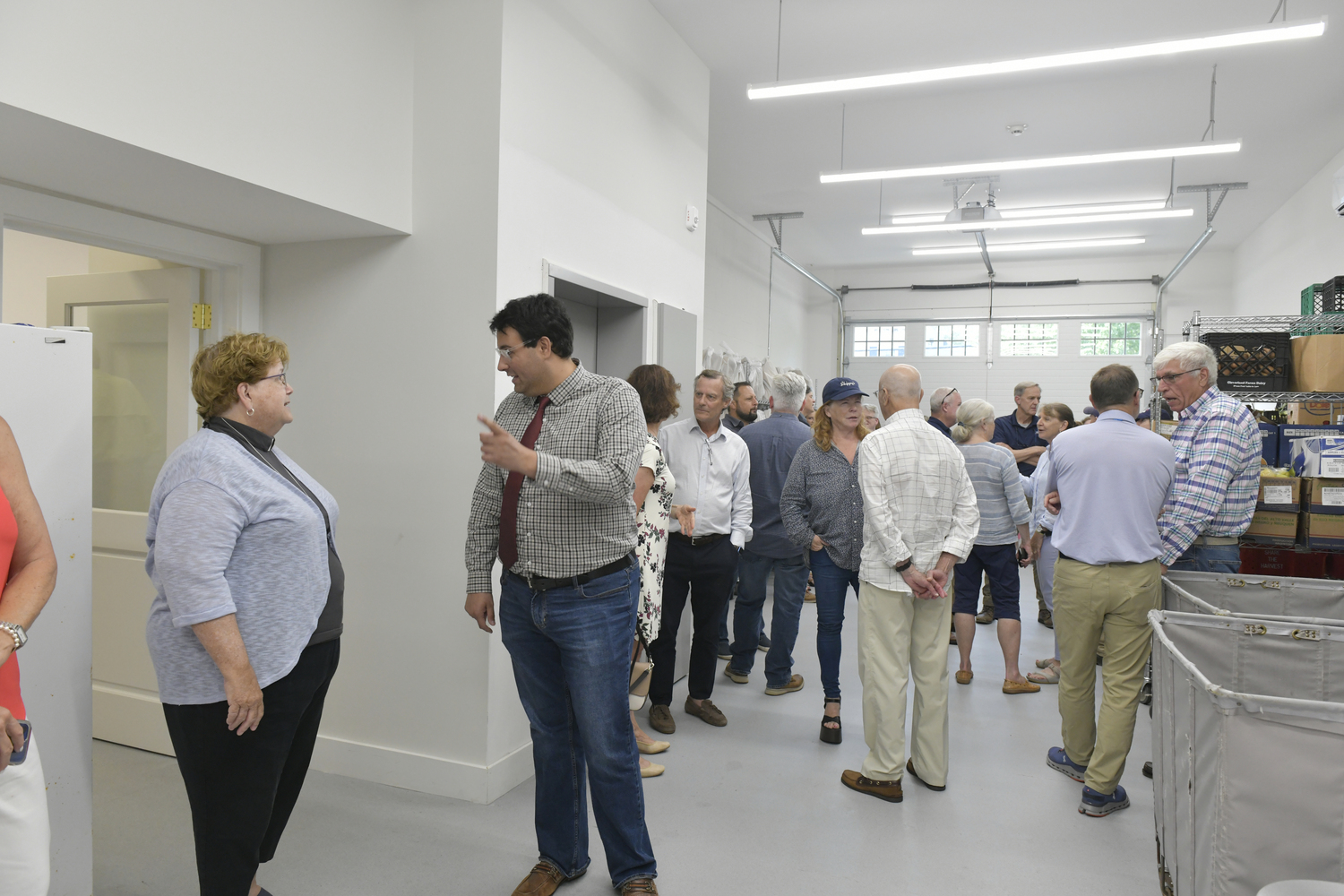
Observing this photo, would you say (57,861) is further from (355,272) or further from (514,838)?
(355,272)

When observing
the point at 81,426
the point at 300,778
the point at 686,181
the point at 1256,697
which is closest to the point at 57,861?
the point at 300,778

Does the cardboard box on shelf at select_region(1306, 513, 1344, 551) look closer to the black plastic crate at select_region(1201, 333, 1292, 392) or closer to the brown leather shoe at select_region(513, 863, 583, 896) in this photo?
the black plastic crate at select_region(1201, 333, 1292, 392)

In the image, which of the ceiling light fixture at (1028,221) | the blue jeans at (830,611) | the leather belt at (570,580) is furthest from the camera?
the ceiling light fixture at (1028,221)

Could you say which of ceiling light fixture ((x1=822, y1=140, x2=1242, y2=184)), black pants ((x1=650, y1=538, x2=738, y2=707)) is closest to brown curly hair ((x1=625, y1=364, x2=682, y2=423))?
black pants ((x1=650, y1=538, x2=738, y2=707))

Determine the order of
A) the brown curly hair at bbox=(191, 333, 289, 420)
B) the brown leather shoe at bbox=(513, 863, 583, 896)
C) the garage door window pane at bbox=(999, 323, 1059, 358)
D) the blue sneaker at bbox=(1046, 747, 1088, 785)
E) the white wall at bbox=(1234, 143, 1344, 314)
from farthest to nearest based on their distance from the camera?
the garage door window pane at bbox=(999, 323, 1059, 358) → the white wall at bbox=(1234, 143, 1344, 314) → the blue sneaker at bbox=(1046, 747, 1088, 785) → the brown leather shoe at bbox=(513, 863, 583, 896) → the brown curly hair at bbox=(191, 333, 289, 420)

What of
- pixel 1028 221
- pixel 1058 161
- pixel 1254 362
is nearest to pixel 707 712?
pixel 1254 362

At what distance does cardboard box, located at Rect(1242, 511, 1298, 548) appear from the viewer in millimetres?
3520

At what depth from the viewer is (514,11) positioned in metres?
3.12

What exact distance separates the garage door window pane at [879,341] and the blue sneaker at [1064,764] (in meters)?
9.73

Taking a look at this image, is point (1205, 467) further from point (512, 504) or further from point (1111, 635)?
point (512, 504)

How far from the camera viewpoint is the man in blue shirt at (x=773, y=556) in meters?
4.19

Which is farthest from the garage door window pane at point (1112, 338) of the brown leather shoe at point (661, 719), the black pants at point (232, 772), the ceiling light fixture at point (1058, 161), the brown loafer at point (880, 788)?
the black pants at point (232, 772)

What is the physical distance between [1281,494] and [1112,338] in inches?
351

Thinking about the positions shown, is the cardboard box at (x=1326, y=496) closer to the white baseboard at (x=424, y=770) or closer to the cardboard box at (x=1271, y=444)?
the cardboard box at (x=1271, y=444)
